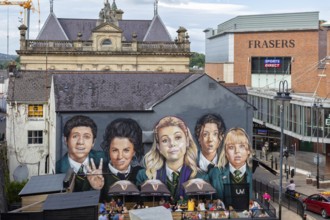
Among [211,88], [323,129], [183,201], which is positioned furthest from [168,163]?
[323,129]

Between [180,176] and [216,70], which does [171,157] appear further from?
[216,70]

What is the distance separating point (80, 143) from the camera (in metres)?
31.7

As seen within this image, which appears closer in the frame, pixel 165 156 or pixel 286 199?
pixel 165 156

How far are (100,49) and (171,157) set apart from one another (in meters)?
37.5

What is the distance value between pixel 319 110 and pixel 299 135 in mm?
3594

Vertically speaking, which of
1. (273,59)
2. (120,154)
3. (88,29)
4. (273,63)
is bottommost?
(120,154)

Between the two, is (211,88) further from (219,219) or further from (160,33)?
(160,33)

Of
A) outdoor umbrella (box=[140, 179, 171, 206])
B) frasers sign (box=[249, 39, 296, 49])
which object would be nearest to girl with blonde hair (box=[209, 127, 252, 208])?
outdoor umbrella (box=[140, 179, 171, 206])

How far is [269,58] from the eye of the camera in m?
79.3

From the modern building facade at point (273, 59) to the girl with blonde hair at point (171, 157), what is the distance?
89.6ft

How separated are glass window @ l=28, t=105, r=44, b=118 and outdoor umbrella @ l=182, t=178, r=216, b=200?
14.1 meters

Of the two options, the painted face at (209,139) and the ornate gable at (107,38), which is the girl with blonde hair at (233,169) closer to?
the painted face at (209,139)

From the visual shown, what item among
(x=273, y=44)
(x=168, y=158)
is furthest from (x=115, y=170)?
(x=273, y=44)

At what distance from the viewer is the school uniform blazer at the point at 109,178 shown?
3161cm
